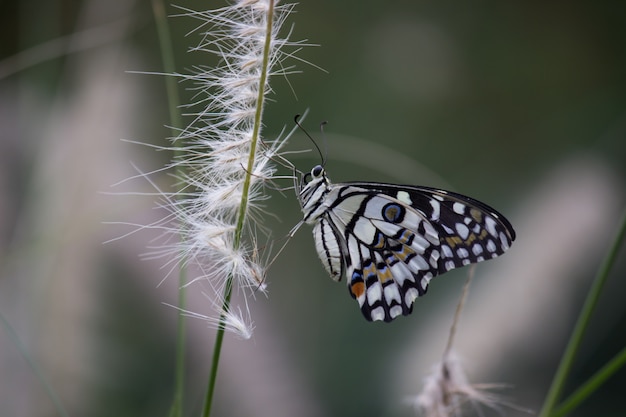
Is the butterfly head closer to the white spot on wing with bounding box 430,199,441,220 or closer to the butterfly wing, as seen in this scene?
the butterfly wing

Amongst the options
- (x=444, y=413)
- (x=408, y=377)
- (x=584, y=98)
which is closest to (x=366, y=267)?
(x=444, y=413)

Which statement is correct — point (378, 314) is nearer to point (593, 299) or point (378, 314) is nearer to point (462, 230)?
point (462, 230)

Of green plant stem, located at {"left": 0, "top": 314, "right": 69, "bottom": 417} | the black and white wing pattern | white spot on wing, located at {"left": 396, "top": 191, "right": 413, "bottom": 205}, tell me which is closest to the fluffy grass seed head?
the black and white wing pattern

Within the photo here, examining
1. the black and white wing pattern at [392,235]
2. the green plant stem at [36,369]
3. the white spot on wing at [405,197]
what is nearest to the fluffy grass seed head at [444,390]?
the black and white wing pattern at [392,235]

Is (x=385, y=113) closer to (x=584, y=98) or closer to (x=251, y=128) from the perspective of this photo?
(x=584, y=98)

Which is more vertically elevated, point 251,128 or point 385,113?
point 385,113

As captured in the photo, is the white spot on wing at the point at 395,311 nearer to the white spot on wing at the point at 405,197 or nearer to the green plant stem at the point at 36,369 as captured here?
the white spot on wing at the point at 405,197

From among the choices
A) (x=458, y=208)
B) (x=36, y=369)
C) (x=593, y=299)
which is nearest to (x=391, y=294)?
(x=458, y=208)

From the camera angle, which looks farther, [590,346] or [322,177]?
[590,346]
